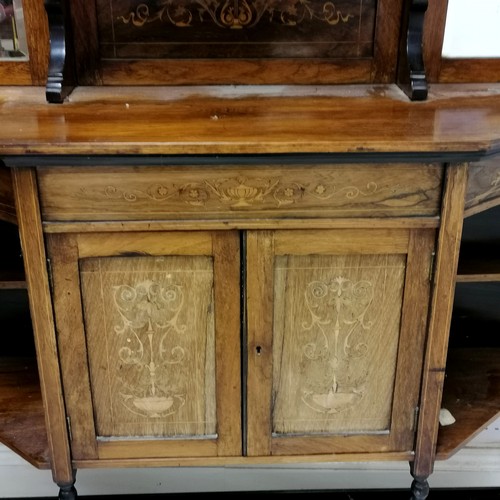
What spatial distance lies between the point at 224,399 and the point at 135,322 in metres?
0.21

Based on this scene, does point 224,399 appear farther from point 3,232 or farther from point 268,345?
point 3,232

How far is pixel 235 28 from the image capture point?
1264 millimetres

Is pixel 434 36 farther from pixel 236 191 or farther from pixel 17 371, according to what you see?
pixel 17 371

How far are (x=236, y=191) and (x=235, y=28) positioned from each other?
1.36 ft

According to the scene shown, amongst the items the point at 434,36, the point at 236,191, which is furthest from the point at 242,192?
the point at 434,36

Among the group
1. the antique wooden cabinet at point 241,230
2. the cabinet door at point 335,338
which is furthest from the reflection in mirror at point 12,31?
the cabinet door at point 335,338

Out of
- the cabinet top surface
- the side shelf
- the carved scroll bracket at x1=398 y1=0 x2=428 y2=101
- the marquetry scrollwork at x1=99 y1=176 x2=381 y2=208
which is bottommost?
the side shelf

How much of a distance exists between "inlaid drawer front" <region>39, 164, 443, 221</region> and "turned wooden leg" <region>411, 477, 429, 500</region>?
53 centimetres

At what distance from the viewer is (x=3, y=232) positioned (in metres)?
1.42

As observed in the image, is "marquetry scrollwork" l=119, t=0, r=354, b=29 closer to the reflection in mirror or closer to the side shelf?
the reflection in mirror

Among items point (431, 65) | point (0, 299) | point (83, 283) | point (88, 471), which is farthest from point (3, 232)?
point (431, 65)

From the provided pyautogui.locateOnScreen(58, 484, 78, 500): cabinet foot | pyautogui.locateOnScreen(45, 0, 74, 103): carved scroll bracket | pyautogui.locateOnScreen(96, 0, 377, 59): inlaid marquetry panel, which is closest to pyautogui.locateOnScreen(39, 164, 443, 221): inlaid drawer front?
pyautogui.locateOnScreen(45, 0, 74, 103): carved scroll bracket

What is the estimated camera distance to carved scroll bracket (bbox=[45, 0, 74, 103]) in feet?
3.78

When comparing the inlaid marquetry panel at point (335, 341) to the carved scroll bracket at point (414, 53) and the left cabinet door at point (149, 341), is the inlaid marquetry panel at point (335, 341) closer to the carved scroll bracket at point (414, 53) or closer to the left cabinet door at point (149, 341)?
the left cabinet door at point (149, 341)
